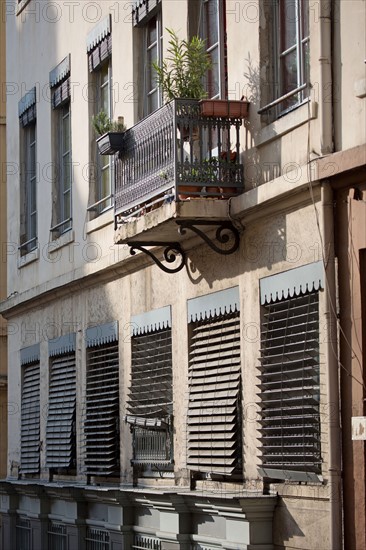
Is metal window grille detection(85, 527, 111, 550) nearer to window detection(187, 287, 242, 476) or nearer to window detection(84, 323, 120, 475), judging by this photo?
window detection(84, 323, 120, 475)

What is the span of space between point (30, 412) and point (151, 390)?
5.48 meters

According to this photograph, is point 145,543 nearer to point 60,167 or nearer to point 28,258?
point 60,167

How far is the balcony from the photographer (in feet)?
47.7

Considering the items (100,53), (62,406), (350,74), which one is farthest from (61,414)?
(350,74)

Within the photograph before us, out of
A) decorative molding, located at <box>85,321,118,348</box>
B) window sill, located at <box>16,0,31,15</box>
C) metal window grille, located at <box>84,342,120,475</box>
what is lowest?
metal window grille, located at <box>84,342,120,475</box>

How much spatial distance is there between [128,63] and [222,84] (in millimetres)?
3008

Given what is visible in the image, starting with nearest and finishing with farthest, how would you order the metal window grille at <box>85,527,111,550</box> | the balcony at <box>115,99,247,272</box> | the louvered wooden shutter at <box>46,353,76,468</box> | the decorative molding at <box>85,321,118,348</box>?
the balcony at <box>115,99,247,272</box> → the metal window grille at <box>85,527,111,550</box> → the decorative molding at <box>85,321,118,348</box> → the louvered wooden shutter at <box>46,353,76,468</box>

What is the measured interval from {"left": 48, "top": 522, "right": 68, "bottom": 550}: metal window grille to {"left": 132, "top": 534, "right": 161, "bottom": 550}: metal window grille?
8.82 feet

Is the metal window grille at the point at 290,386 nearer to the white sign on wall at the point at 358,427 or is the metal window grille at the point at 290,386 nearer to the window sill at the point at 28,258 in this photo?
the white sign on wall at the point at 358,427

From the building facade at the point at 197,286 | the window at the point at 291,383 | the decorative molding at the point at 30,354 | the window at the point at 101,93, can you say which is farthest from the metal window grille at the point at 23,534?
the window at the point at 291,383

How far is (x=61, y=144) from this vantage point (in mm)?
21297

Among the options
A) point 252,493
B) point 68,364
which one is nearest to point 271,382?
point 252,493

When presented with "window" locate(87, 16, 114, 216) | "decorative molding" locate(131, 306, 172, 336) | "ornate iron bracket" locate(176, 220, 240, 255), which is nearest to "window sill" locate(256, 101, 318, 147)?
"ornate iron bracket" locate(176, 220, 240, 255)

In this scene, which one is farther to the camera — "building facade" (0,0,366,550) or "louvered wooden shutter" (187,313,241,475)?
"louvered wooden shutter" (187,313,241,475)
